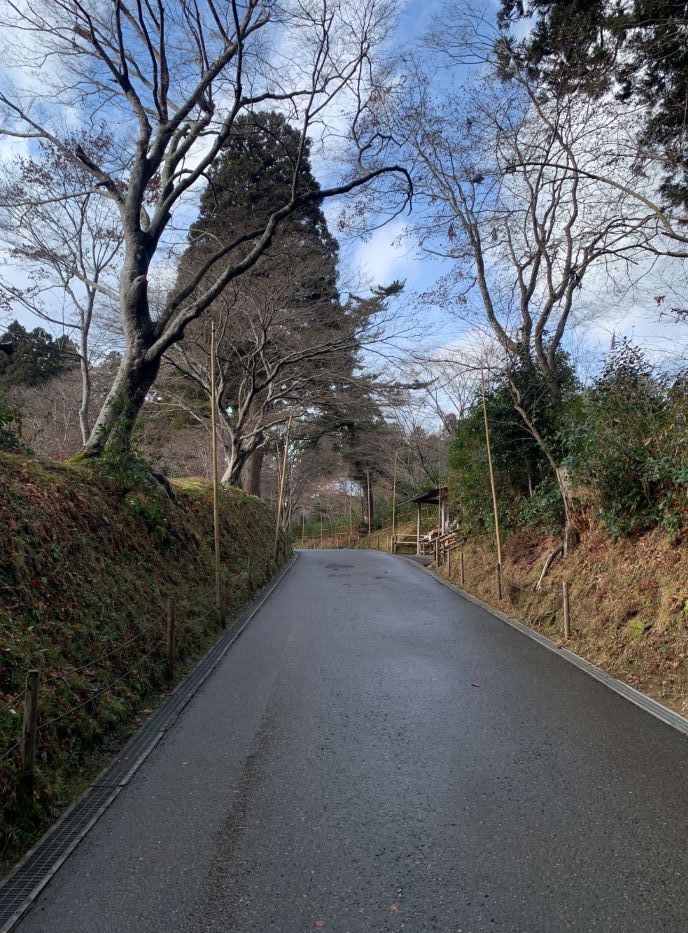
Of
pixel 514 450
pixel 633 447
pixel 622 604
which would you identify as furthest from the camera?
pixel 514 450

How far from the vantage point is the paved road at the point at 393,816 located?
2.90m

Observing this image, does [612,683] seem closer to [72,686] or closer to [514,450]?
[72,686]

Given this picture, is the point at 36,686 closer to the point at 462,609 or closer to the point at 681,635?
the point at 681,635

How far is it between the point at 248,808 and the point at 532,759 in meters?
2.21

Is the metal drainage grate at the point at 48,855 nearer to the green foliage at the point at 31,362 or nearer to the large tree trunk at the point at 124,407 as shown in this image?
the large tree trunk at the point at 124,407

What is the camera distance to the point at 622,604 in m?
8.01

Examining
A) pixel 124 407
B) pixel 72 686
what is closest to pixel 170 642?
pixel 72 686

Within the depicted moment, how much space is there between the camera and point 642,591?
7832mm

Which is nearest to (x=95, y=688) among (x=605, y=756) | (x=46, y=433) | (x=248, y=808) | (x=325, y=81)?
(x=248, y=808)

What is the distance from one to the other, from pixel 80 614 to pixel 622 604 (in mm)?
6617

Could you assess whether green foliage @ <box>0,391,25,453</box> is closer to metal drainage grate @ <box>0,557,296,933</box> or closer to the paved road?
metal drainage grate @ <box>0,557,296,933</box>

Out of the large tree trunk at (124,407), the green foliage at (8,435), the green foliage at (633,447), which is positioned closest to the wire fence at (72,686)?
the green foliage at (8,435)

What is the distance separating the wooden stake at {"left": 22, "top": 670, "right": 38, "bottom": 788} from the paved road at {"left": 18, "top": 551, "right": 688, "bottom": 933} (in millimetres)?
541

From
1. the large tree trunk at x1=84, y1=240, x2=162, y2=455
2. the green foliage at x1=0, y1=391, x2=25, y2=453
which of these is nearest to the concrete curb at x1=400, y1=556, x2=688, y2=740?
the large tree trunk at x1=84, y1=240, x2=162, y2=455
